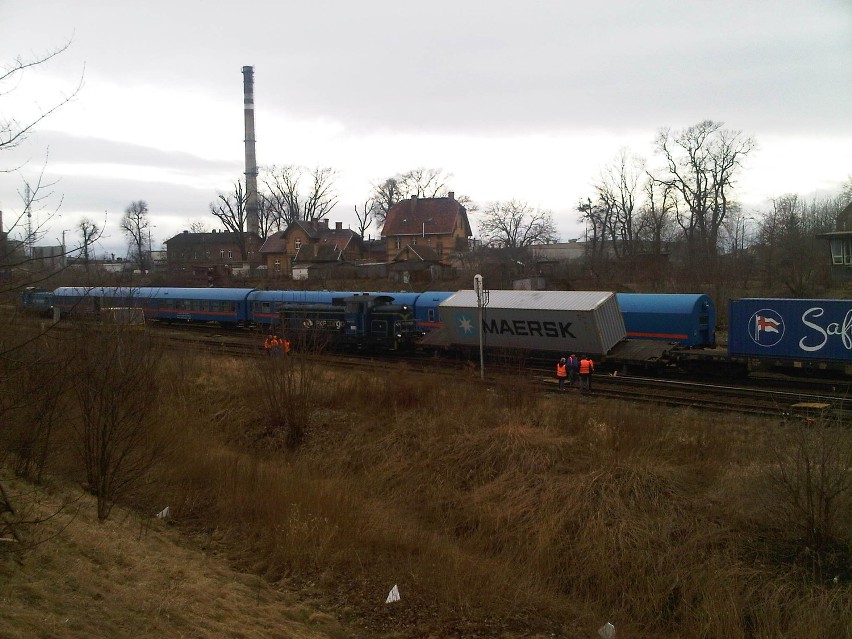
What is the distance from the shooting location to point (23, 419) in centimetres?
890

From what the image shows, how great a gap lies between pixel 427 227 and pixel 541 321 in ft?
170

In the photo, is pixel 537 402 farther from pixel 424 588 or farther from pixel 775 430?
pixel 424 588

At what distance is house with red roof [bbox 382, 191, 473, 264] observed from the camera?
74562mm

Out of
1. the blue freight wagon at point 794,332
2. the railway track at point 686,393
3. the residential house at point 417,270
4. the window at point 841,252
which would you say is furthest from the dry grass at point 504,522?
the residential house at point 417,270

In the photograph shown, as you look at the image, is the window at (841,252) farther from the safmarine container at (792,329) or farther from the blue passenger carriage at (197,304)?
the blue passenger carriage at (197,304)

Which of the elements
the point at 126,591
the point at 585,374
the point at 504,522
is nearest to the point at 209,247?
the point at 585,374

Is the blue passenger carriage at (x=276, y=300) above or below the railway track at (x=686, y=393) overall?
above

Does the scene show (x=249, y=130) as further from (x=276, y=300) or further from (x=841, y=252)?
(x=841, y=252)

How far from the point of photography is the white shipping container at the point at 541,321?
23094 mm

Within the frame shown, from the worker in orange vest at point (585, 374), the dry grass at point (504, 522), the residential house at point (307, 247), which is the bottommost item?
the dry grass at point (504, 522)

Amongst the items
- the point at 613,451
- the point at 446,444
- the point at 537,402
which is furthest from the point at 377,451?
the point at 613,451

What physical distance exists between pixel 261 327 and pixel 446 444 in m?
22.2

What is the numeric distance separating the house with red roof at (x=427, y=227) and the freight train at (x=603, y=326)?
4327cm

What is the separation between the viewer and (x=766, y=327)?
2141 centimetres
